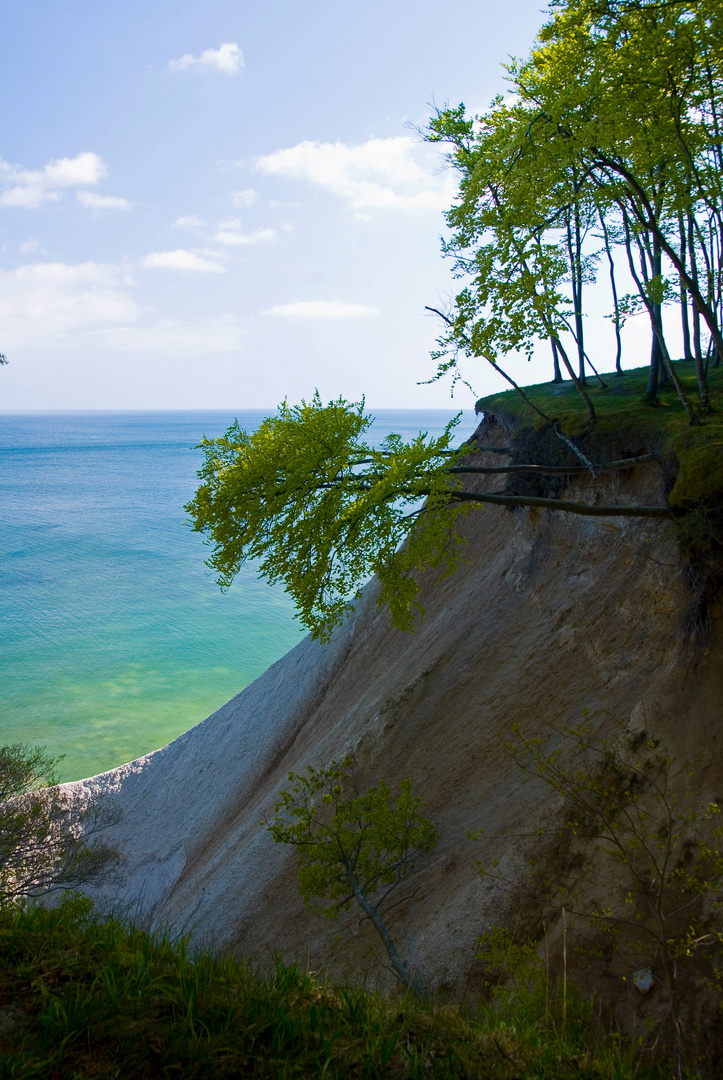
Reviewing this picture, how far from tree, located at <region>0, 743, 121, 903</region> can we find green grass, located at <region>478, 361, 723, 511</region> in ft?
54.7

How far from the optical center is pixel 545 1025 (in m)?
5.87

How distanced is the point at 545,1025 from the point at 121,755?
35101 millimetres

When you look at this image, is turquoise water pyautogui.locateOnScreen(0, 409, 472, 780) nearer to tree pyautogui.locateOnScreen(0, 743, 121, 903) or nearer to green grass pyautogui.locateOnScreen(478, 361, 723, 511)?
tree pyautogui.locateOnScreen(0, 743, 121, 903)

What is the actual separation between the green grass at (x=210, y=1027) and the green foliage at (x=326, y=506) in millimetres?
6901

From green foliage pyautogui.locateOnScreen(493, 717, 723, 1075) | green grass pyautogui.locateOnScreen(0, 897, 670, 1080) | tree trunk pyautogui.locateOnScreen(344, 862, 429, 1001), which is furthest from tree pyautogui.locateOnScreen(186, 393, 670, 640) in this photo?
green grass pyautogui.locateOnScreen(0, 897, 670, 1080)

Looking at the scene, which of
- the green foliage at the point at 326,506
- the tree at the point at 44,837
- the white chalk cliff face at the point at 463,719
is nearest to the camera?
the green foliage at the point at 326,506

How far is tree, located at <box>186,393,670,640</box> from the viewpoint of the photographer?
36.7 ft

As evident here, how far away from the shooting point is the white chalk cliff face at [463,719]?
1210 cm

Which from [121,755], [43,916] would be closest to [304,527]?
[43,916]

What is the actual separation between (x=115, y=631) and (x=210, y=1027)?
175 ft

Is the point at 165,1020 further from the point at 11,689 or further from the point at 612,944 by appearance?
the point at 11,689

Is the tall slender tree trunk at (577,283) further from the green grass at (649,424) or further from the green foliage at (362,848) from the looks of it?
the green foliage at (362,848)

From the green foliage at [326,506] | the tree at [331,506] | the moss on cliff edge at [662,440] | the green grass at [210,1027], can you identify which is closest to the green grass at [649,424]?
the moss on cliff edge at [662,440]

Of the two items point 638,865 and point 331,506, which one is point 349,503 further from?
point 638,865
